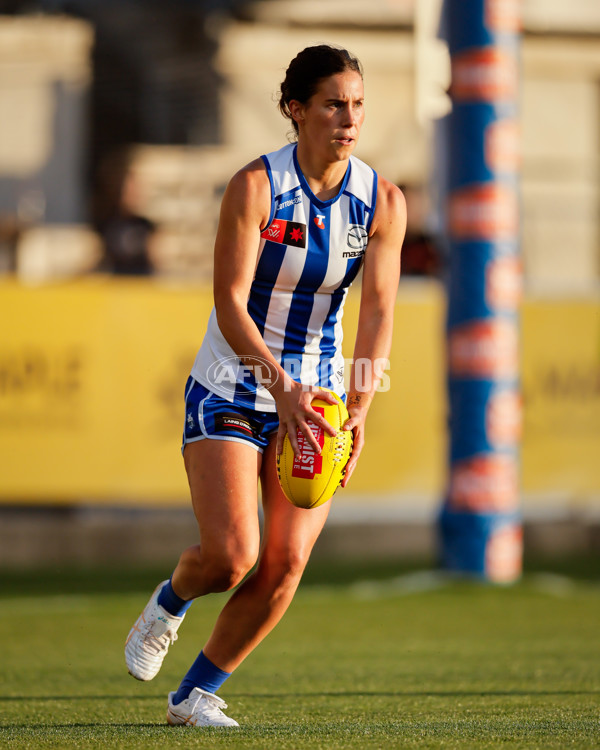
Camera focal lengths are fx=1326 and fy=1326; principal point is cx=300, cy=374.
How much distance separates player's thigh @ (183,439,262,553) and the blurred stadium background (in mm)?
5234

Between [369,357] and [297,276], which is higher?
[297,276]

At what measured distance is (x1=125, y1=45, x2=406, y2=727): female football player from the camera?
14.1 ft

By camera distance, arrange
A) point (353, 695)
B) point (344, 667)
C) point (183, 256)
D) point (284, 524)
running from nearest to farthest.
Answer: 1. point (284, 524)
2. point (353, 695)
3. point (344, 667)
4. point (183, 256)

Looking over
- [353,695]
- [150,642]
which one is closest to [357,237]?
[150,642]

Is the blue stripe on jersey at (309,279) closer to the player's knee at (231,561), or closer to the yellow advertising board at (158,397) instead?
the player's knee at (231,561)

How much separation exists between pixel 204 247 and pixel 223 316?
36.4 feet

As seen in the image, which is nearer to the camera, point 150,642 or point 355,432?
point 355,432

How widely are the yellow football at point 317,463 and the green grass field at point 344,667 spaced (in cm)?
77

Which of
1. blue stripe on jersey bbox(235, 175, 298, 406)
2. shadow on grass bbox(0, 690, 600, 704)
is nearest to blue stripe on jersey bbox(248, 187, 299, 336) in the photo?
blue stripe on jersey bbox(235, 175, 298, 406)

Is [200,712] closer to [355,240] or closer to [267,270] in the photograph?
[267,270]

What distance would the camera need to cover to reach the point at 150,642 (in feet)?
15.1

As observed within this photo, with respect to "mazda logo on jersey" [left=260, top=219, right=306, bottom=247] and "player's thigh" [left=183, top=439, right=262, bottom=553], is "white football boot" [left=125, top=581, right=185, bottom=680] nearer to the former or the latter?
"player's thigh" [left=183, top=439, right=262, bottom=553]

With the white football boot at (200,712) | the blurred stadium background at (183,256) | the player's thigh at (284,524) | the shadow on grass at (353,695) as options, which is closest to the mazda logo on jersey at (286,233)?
the player's thigh at (284,524)

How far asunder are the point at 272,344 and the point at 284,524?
0.61 metres
